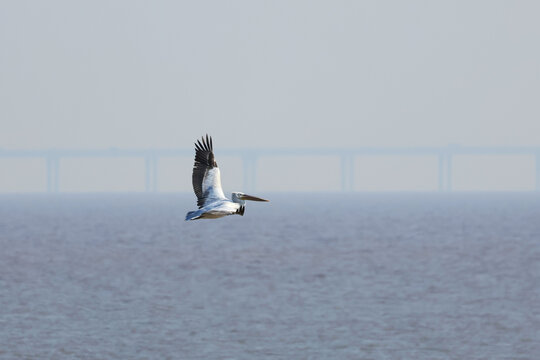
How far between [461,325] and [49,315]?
96.4ft

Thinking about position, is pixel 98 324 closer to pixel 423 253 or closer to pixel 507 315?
pixel 507 315

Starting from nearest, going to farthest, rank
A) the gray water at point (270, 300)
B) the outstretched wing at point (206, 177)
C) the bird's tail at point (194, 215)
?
the bird's tail at point (194, 215)
the outstretched wing at point (206, 177)
the gray water at point (270, 300)

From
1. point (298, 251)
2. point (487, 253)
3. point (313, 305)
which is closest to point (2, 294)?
point (313, 305)

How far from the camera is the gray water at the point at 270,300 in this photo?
63.8 meters

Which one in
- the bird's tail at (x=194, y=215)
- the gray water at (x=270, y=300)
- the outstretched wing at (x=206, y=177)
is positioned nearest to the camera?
the bird's tail at (x=194, y=215)

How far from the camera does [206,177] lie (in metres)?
20.7

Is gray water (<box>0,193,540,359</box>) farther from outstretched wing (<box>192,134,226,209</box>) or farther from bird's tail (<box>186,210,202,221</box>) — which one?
bird's tail (<box>186,210,202,221</box>)

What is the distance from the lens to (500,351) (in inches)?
2456

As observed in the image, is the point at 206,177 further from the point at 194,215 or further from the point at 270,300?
the point at 270,300

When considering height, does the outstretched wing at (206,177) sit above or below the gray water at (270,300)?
above

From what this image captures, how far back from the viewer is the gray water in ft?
209

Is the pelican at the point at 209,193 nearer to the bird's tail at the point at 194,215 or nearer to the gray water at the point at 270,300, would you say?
the bird's tail at the point at 194,215

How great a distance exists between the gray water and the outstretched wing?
3992 cm

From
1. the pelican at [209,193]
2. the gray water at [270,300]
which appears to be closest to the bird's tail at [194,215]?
the pelican at [209,193]
